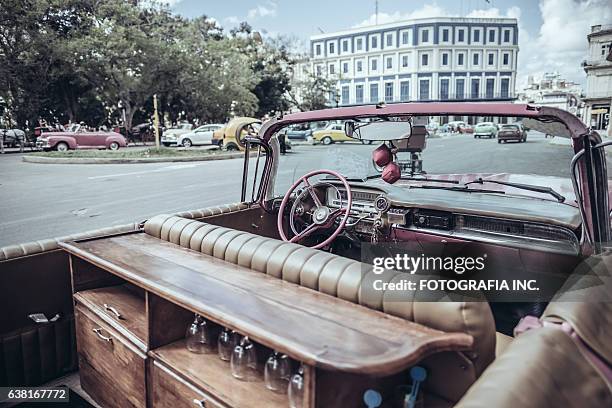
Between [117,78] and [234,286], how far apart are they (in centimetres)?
2641

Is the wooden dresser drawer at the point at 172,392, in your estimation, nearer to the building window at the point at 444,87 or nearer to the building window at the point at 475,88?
the building window at the point at 444,87

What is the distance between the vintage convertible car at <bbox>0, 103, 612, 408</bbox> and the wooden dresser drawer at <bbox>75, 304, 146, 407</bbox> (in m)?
0.01

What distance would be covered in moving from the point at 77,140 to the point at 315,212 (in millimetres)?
21334

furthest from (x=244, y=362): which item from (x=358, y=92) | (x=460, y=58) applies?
(x=358, y=92)

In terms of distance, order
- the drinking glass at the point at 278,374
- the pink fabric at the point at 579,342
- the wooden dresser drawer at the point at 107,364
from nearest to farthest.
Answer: the pink fabric at the point at 579,342
the drinking glass at the point at 278,374
the wooden dresser drawer at the point at 107,364

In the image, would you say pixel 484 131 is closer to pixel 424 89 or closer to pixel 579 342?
pixel 579 342

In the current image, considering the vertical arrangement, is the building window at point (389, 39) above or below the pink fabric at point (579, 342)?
above

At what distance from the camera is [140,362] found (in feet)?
7.13

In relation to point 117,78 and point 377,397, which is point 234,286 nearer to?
point 377,397

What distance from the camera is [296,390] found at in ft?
5.51

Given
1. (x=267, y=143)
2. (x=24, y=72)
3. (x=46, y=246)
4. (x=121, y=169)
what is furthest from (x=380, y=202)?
(x=24, y=72)

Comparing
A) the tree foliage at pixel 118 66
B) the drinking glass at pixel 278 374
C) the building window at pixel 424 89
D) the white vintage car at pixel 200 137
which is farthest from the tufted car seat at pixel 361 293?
the building window at pixel 424 89

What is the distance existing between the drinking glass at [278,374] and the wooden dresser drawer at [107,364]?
677mm

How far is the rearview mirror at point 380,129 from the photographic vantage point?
3.21m
